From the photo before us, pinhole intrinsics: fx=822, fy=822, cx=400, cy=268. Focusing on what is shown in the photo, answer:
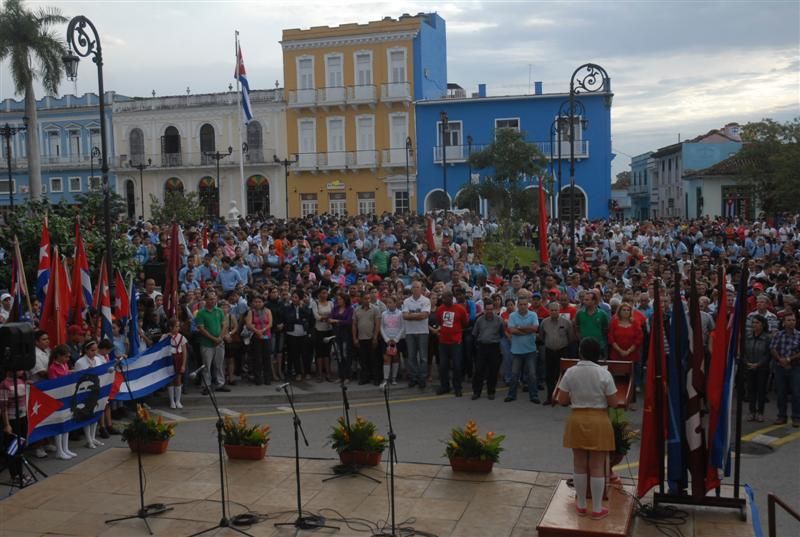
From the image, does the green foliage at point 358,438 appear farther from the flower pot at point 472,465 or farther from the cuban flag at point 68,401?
the cuban flag at point 68,401

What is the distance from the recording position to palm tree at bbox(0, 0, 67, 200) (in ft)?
113

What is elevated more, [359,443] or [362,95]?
[362,95]

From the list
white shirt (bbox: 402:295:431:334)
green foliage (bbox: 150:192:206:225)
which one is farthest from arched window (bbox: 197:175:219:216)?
white shirt (bbox: 402:295:431:334)

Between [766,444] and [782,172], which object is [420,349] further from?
[782,172]

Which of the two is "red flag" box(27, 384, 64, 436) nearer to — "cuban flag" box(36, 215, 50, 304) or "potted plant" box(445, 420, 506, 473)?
"cuban flag" box(36, 215, 50, 304)

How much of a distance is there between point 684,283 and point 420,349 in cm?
565

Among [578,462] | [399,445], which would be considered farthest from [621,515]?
[399,445]

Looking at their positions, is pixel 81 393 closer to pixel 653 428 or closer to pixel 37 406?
pixel 37 406

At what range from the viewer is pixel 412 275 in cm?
1931

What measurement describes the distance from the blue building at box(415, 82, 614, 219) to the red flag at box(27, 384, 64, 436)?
33.9 m

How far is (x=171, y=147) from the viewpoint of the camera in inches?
2047

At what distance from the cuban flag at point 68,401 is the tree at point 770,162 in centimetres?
3251

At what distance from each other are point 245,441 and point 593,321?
19.7ft

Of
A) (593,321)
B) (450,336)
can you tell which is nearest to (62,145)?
(450,336)
